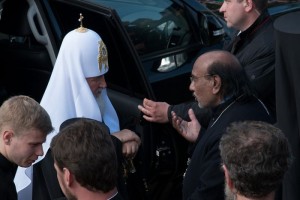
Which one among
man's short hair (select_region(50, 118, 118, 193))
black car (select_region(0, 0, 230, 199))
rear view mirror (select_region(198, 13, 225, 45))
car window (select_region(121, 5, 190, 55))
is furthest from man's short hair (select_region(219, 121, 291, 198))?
rear view mirror (select_region(198, 13, 225, 45))

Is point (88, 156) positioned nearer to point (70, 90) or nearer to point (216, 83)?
point (70, 90)

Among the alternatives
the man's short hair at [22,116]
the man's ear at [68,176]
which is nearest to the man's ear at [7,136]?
the man's short hair at [22,116]

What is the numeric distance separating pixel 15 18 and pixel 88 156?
8.67ft

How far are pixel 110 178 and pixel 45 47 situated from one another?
253cm

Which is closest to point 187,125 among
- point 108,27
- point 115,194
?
point 108,27

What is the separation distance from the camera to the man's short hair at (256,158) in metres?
2.52

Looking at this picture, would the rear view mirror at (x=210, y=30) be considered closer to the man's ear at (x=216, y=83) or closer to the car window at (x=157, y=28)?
the car window at (x=157, y=28)

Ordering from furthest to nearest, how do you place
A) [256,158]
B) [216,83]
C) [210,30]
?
[210,30]
[216,83]
[256,158]

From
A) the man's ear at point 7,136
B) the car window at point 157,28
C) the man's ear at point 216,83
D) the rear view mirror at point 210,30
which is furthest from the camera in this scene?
the rear view mirror at point 210,30

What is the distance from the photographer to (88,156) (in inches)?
101

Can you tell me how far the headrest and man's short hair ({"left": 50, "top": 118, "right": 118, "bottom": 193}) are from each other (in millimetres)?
2412

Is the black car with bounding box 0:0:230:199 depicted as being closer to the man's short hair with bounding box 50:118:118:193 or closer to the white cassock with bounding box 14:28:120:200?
the white cassock with bounding box 14:28:120:200

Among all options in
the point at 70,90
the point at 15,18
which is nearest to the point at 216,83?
the point at 70,90

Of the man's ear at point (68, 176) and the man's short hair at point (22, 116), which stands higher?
the man's short hair at point (22, 116)
